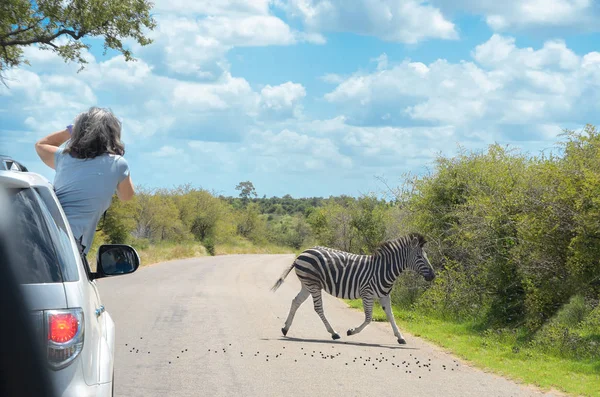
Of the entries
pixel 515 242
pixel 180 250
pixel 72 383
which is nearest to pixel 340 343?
pixel 515 242

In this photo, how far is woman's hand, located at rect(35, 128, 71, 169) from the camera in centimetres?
562

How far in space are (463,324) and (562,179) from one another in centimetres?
397

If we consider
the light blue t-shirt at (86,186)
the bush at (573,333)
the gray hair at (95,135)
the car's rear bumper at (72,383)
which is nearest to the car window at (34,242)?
the car's rear bumper at (72,383)

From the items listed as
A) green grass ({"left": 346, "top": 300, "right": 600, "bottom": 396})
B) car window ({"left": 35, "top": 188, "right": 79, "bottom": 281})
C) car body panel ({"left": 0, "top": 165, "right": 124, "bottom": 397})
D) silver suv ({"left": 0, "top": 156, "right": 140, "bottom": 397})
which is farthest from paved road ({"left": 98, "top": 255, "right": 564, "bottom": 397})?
silver suv ({"left": 0, "top": 156, "right": 140, "bottom": 397})

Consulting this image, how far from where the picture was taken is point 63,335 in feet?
8.86

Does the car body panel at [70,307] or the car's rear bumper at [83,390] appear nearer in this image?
the car body panel at [70,307]

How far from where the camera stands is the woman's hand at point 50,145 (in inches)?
221

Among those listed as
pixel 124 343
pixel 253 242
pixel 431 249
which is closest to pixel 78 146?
pixel 124 343

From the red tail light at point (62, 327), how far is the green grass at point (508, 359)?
25.5ft

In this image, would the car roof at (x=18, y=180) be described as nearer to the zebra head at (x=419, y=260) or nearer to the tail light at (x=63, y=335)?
the tail light at (x=63, y=335)

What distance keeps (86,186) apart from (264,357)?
5798 millimetres

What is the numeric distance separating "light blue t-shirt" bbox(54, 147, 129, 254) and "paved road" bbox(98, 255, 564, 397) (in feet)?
10.3

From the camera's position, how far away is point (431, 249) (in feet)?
62.4

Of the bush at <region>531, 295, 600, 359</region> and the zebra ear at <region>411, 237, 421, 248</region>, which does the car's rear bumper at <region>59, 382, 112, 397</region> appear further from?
the zebra ear at <region>411, 237, 421, 248</region>
